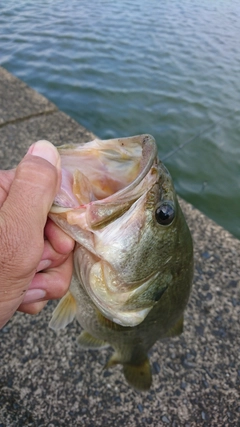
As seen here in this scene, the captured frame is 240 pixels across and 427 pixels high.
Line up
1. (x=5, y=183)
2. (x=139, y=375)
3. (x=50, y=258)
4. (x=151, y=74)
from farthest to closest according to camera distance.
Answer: (x=151, y=74)
(x=139, y=375)
(x=50, y=258)
(x=5, y=183)

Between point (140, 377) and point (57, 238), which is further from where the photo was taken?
point (140, 377)

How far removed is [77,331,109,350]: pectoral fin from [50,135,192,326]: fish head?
540mm

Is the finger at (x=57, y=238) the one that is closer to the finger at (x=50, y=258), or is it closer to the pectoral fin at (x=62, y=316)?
the finger at (x=50, y=258)

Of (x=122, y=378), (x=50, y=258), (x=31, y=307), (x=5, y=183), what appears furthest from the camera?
(x=122, y=378)

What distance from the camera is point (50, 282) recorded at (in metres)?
1.78

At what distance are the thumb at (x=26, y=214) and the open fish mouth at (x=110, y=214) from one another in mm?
107

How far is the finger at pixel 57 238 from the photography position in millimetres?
1546

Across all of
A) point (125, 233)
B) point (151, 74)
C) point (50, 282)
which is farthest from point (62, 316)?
point (151, 74)

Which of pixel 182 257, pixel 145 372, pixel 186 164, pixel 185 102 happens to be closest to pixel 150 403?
pixel 145 372

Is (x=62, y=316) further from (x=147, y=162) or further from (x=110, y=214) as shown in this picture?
(x=147, y=162)

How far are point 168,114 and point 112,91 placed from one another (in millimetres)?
1193

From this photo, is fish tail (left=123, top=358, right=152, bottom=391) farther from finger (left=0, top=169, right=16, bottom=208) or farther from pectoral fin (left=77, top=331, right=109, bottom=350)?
finger (left=0, top=169, right=16, bottom=208)

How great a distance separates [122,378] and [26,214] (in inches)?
53.0

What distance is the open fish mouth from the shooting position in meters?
1.39
